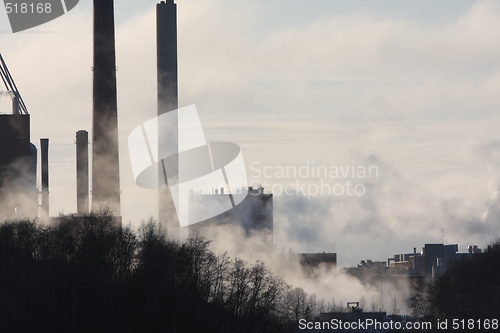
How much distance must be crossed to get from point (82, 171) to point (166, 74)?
8977 millimetres

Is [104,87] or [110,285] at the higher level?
[104,87]

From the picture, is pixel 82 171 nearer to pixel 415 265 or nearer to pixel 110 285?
pixel 110 285

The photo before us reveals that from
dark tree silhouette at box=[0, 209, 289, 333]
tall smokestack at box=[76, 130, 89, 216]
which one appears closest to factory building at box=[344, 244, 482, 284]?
tall smokestack at box=[76, 130, 89, 216]

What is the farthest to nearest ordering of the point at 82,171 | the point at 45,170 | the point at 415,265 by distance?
1. the point at 415,265
2. the point at 45,170
3. the point at 82,171

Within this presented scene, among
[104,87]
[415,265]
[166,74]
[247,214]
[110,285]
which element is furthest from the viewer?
[415,265]

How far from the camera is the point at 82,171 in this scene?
52094 millimetres

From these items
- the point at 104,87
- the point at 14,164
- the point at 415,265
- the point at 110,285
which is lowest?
the point at 110,285

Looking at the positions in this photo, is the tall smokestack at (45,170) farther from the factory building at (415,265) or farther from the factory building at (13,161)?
the factory building at (415,265)

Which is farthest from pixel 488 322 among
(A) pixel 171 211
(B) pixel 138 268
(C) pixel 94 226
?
(A) pixel 171 211

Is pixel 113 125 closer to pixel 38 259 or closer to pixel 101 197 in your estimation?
pixel 101 197

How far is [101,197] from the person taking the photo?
39750 millimetres

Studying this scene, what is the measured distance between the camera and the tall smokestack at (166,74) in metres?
48.5

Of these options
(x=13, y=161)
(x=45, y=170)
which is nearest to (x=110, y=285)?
(x=13, y=161)

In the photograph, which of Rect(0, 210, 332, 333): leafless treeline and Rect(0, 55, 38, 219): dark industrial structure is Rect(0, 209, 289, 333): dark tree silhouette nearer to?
Rect(0, 210, 332, 333): leafless treeline
